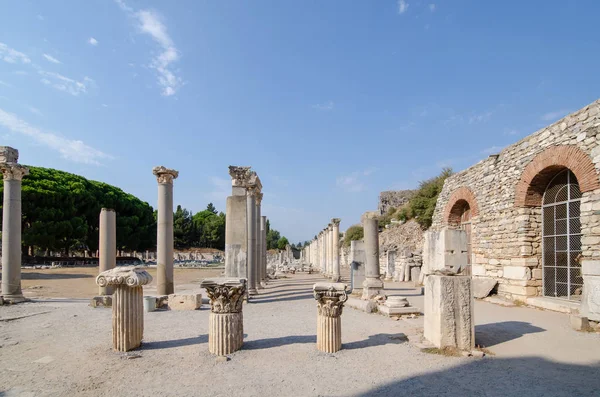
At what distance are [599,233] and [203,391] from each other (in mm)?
8675

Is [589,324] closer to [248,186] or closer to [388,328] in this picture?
[388,328]

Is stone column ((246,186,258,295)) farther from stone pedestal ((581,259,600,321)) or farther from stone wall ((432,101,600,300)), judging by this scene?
stone pedestal ((581,259,600,321))

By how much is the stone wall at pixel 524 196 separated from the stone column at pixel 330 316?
6146 millimetres

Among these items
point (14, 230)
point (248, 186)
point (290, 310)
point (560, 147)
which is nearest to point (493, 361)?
point (290, 310)

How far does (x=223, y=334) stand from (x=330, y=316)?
1.80 metres

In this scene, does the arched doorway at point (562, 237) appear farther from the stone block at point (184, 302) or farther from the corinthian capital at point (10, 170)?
the corinthian capital at point (10, 170)

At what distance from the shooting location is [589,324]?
293 inches

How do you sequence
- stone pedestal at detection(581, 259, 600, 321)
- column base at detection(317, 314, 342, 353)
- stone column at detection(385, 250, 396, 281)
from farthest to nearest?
stone column at detection(385, 250, 396, 281) → stone pedestal at detection(581, 259, 600, 321) → column base at detection(317, 314, 342, 353)

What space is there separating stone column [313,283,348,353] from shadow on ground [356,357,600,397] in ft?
4.72

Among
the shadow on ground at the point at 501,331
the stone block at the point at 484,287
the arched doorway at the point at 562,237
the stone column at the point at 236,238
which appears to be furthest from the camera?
the stone block at the point at 484,287

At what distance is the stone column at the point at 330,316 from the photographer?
6.02m

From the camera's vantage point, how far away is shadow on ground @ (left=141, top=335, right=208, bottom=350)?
6.37 m

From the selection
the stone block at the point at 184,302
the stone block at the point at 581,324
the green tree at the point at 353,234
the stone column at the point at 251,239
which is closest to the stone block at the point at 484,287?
the stone block at the point at 581,324

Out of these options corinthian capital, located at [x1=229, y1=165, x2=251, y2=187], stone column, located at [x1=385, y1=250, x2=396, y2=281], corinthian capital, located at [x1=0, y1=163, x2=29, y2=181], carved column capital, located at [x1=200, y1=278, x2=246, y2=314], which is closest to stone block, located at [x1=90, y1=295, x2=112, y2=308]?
corinthian capital, located at [x1=0, y1=163, x2=29, y2=181]
